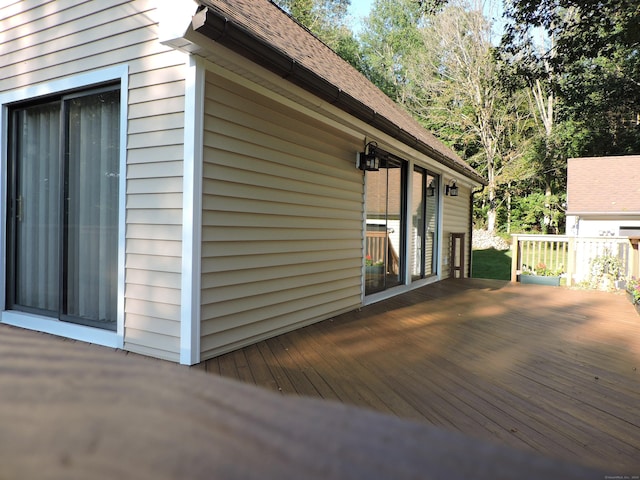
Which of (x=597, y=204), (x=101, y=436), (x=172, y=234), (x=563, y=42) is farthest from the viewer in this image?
(x=597, y=204)

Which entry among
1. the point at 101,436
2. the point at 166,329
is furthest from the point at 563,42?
the point at 101,436

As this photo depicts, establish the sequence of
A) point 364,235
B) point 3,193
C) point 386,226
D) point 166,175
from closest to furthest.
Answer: point 166,175 → point 3,193 → point 364,235 → point 386,226

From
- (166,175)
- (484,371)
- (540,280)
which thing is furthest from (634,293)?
(166,175)

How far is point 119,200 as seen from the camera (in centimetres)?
340

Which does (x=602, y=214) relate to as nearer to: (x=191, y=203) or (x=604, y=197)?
(x=604, y=197)

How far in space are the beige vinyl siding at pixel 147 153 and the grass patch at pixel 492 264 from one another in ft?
37.3

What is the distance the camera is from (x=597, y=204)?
1402 cm

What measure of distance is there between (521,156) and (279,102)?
774 inches

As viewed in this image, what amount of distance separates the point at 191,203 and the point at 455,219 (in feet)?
26.3

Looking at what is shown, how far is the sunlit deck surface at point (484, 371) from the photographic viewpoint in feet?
7.30

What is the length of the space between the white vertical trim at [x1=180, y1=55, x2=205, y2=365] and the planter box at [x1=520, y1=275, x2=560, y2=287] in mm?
8126

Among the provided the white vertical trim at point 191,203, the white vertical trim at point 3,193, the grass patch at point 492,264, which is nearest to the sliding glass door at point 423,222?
the white vertical trim at point 191,203

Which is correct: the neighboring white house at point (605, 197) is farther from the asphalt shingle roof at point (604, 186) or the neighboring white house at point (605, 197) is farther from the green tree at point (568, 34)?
the green tree at point (568, 34)

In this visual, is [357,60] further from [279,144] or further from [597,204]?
[279,144]
